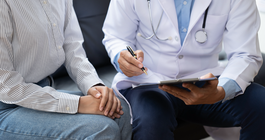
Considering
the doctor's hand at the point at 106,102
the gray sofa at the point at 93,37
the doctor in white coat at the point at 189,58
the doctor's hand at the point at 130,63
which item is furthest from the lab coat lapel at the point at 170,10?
the gray sofa at the point at 93,37

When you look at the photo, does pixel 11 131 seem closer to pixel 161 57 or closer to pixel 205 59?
pixel 161 57

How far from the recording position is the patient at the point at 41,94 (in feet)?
2.94

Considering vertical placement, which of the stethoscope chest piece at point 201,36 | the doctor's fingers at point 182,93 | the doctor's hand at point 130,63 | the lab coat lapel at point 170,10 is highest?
the lab coat lapel at point 170,10

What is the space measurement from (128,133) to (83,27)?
0.86 metres

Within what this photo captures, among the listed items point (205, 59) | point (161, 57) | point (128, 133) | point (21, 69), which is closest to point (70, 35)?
point (21, 69)

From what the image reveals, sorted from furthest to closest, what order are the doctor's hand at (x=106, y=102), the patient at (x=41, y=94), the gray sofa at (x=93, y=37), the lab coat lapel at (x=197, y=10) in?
the gray sofa at (x=93, y=37)
the lab coat lapel at (x=197, y=10)
the doctor's hand at (x=106, y=102)
the patient at (x=41, y=94)

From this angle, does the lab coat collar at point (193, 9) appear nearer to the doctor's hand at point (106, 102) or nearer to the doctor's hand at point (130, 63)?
the doctor's hand at point (130, 63)

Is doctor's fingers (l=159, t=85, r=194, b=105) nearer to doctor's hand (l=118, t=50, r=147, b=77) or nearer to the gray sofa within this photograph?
doctor's hand (l=118, t=50, r=147, b=77)

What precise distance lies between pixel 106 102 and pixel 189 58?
1.55ft

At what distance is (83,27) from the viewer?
64.0 inches

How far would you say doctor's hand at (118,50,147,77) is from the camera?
1.01 metres

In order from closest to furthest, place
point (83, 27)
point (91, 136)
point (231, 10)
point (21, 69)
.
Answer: point (91, 136) < point (21, 69) < point (231, 10) < point (83, 27)

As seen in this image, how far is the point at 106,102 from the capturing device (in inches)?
40.7

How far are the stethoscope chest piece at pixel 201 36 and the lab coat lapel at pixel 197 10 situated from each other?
53 mm
